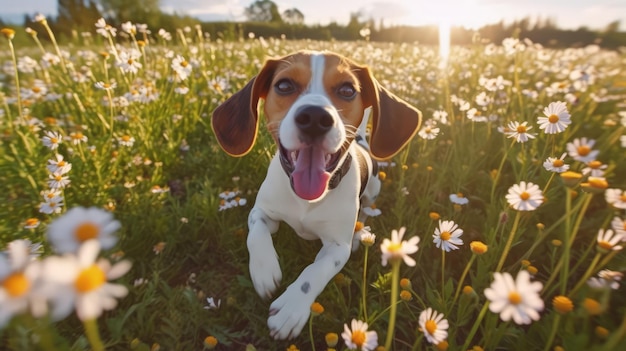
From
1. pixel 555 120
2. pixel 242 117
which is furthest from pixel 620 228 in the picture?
pixel 242 117

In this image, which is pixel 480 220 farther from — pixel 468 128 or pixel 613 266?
pixel 468 128

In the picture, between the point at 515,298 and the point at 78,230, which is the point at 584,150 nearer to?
the point at 515,298

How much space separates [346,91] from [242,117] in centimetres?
68

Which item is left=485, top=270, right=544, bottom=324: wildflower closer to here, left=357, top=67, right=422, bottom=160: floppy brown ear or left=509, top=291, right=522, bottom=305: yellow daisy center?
left=509, top=291, right=522, bottom=305: yellow daisy center

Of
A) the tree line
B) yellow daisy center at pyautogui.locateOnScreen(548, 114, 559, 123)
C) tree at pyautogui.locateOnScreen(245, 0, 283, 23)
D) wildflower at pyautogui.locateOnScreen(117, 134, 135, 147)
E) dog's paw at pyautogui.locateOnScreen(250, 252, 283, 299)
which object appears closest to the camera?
dog's paw at pyautogui.locateOnScreen(250, 252, 283, 299)

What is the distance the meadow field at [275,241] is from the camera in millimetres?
953

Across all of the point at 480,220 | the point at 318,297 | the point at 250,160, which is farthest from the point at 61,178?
the point at 480,220

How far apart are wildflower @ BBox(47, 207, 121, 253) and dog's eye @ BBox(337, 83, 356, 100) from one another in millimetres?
1731

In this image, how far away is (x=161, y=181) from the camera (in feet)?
10.2

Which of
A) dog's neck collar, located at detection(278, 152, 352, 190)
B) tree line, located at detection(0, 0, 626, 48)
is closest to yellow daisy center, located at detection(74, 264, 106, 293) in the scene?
dog's neck collar, located at detection(278, 152, 352, 190)

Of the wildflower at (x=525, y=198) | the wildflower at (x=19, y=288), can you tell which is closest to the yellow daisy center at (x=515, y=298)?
the wildflower at (x=525, y=198)

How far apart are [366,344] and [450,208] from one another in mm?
1730

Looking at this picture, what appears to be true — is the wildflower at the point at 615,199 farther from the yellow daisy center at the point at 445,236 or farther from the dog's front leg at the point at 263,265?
the dog's front leg at the point at 263,265

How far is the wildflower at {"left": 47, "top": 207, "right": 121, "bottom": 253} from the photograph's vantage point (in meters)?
0.66
